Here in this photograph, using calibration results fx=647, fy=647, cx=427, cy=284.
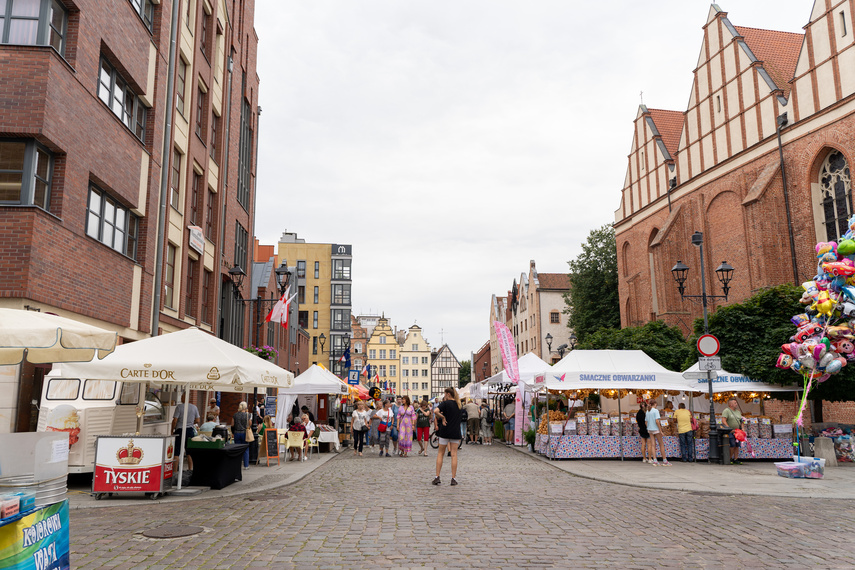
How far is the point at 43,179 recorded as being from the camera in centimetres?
1292

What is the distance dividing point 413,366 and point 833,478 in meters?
95.6

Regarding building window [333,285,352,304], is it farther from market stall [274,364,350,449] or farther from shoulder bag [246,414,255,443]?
shoulder bag [246,414,255,443]

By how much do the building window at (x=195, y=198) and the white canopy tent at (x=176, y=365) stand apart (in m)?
12.7

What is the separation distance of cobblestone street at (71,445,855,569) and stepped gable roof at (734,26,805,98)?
92.0 ft

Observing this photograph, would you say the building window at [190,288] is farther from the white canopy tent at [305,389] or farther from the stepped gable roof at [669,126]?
the stepped gable roof at [669,126]

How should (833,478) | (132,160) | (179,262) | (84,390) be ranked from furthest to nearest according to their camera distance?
(179,262)
(132,160)
(833,478)
(84,390)

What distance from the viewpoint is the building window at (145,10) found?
1756cm

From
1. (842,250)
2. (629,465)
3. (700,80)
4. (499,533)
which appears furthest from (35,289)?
(700,80)

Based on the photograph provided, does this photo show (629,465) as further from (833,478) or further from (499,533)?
(499,533)

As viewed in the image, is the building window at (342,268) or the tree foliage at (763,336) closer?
the tree foliage at (763,336)

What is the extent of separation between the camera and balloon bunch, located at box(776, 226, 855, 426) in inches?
659

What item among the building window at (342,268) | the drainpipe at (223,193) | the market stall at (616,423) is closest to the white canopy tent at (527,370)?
the market stall at (616,423)

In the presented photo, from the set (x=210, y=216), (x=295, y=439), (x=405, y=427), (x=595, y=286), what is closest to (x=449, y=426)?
(x=295, y=439)

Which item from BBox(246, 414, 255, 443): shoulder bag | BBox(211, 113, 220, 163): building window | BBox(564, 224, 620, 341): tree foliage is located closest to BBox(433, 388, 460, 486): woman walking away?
BBox(246, 414, 255, 443): shoulder bag
